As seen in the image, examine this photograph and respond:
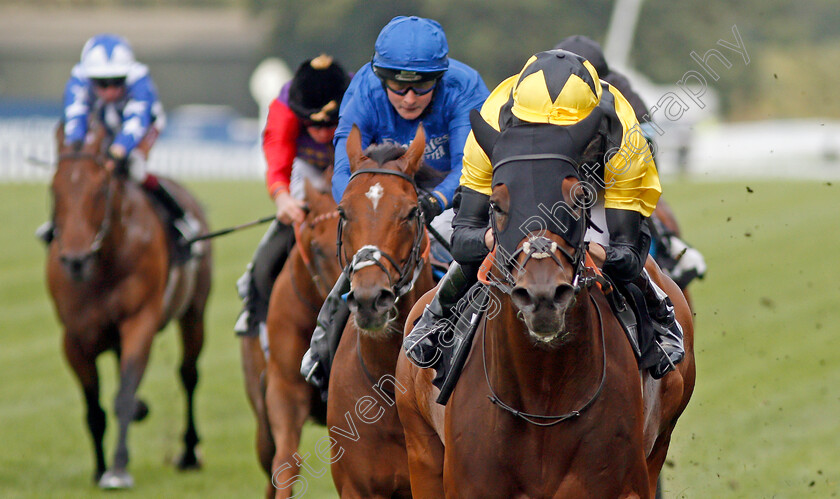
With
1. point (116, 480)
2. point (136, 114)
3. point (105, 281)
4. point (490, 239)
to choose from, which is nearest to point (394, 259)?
point (490, 239)

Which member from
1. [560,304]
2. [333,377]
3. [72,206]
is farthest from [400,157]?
[72,206]

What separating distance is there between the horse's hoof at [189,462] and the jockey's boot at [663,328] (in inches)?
216

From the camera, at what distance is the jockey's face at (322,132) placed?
277 inches

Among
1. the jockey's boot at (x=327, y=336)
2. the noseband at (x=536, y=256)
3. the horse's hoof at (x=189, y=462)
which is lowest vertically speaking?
the horse's hoof at (x=189, y=462)

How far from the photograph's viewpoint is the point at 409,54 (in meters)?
5.30

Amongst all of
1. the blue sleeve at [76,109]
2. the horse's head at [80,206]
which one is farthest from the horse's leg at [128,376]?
the blue sleeve at [76,109]

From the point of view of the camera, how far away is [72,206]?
8711 mm

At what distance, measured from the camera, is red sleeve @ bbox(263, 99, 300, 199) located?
23.2 ft

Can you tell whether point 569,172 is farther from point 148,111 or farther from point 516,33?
point 516,33

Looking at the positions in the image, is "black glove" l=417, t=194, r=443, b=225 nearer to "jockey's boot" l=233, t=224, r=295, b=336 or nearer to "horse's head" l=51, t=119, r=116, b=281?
"jockey's boot" l=233, t=224, r=295, b=336

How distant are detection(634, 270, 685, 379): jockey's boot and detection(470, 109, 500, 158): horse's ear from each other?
0.93 metres

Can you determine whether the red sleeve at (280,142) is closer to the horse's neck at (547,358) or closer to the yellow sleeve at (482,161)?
the yellow sleeve at (482,161)

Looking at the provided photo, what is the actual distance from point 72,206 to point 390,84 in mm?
4061

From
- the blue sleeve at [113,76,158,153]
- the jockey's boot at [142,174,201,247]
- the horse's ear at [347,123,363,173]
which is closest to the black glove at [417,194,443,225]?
the horse's ear at [347,123,363,173]
